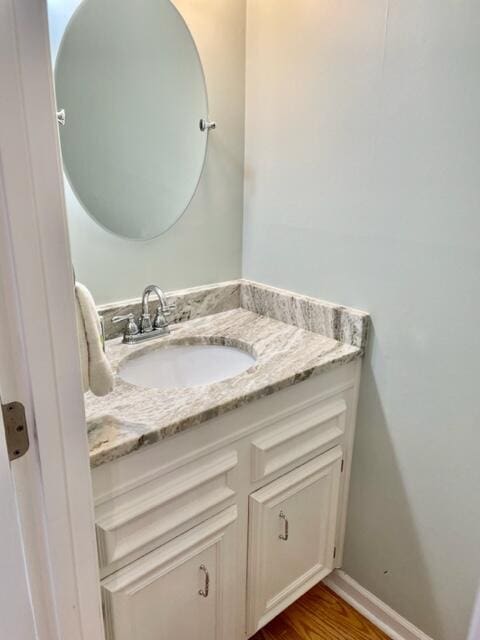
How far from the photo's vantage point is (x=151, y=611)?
99 centimetres

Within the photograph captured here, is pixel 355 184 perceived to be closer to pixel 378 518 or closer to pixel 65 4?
pixel 65 4

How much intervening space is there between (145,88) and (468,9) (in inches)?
31.2

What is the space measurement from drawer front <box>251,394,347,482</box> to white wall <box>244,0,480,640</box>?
0.11m

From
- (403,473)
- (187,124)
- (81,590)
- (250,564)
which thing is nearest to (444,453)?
(403,473)

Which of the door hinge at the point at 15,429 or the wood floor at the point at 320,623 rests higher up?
the door hinge at the point at 15,429

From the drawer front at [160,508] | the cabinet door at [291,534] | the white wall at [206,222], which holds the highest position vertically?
the white wall at [206,222]

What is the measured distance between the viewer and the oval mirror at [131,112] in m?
1.16

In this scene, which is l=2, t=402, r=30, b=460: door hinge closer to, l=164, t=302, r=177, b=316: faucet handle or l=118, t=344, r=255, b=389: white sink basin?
l=118, t=344, r=255, b=389: white sink basin

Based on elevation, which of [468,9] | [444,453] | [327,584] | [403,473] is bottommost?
[327,584]

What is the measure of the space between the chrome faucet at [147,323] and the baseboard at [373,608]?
0.98 m

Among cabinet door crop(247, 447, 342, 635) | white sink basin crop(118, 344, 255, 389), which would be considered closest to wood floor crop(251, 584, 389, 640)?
cabinet door crop(247, 447, 342, 635)

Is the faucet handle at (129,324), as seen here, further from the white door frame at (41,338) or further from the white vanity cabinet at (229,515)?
the white door frame at (41,338)

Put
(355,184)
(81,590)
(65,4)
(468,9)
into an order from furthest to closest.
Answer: (355,184), (65,4), (468,9), (81,590)

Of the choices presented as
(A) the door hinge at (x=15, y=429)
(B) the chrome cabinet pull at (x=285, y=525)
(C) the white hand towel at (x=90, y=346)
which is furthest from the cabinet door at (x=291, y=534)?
(A) the door hinge at (x=15, y=429)
